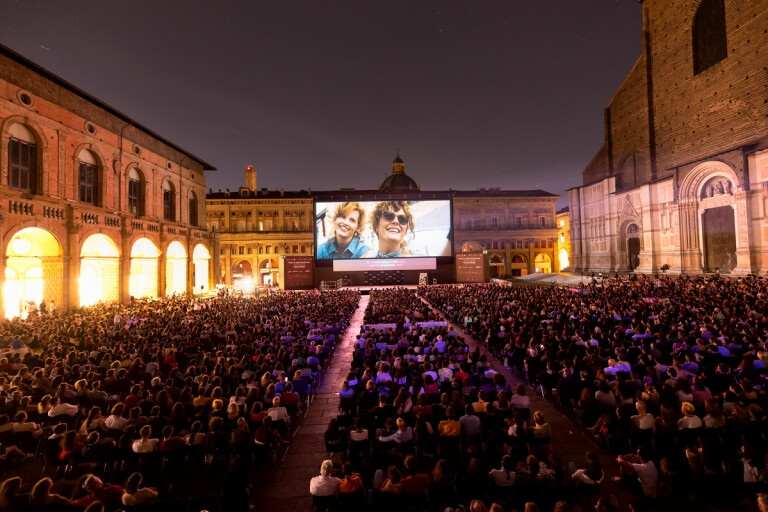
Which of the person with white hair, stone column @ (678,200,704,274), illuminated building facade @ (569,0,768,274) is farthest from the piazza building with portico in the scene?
the person with white hair

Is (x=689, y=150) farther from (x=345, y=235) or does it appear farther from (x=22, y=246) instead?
(x=22, y=246)

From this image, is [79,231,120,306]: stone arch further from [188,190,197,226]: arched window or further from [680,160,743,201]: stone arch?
[680,160,743,201]: stone arch

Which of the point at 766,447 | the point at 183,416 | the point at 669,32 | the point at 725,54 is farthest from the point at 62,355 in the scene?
the point at 669,32

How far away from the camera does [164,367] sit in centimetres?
1088

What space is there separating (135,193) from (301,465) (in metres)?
33.6

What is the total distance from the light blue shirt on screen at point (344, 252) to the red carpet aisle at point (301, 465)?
3098 centimetres

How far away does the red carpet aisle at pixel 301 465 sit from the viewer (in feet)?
18.8

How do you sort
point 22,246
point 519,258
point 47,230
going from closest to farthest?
point 47,230 → point 22,246 → point 519,258

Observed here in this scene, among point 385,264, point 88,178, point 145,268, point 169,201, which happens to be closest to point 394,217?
point 385,264

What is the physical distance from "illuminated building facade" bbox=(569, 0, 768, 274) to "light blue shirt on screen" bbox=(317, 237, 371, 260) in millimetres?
26546

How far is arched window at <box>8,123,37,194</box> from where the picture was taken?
21.1 m

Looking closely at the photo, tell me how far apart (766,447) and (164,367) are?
13.3 metres

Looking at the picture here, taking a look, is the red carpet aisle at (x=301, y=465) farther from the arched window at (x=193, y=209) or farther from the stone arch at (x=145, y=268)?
the arched window at (x=193, y=209)

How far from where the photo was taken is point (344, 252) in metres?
41.8
